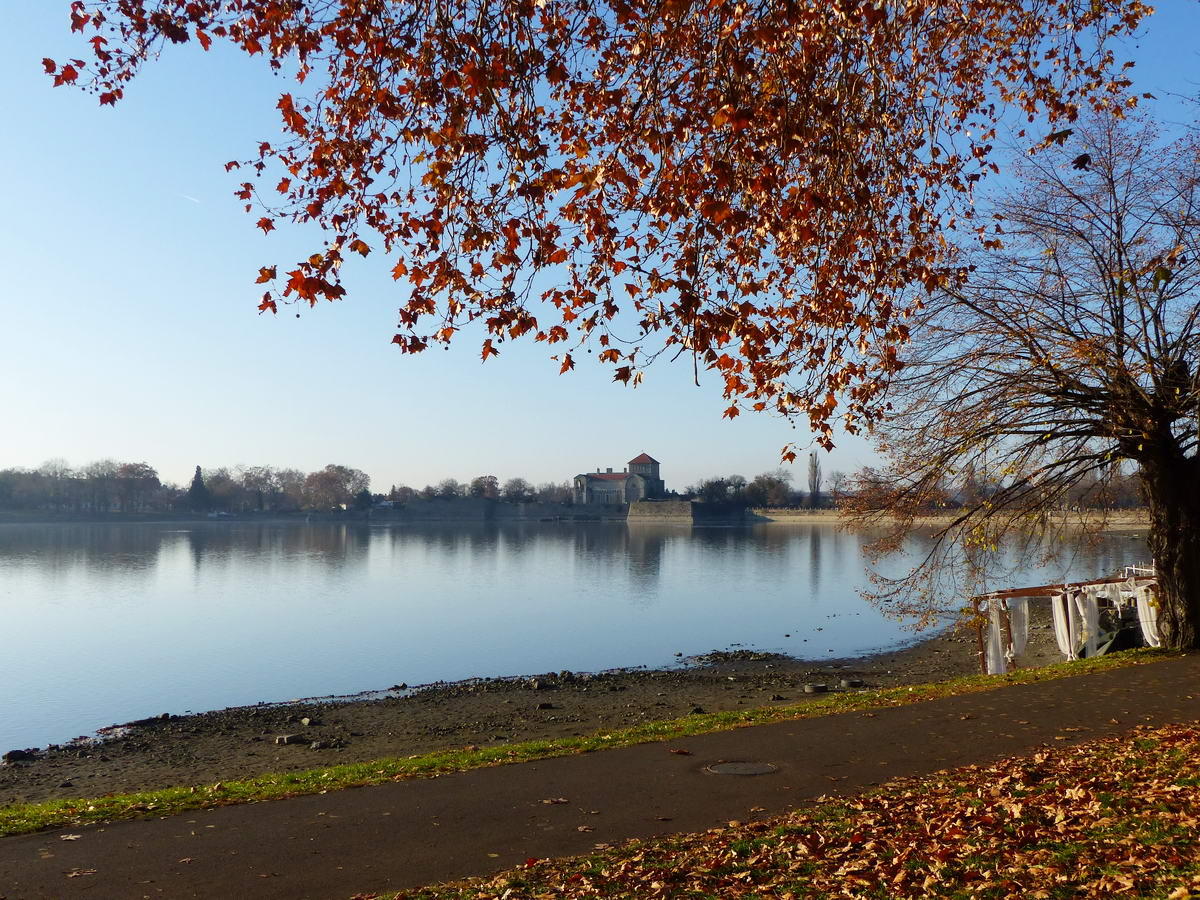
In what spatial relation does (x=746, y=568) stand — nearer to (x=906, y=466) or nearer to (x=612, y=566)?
(x=612, y=566)

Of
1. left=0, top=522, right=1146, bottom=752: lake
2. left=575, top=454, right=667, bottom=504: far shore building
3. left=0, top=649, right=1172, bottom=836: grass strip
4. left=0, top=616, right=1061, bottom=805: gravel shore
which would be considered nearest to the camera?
left=0, top=649, right=1172, bottom=836: grass strip

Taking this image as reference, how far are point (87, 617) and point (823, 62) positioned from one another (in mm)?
40022

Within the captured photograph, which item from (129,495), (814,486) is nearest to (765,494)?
(814,486)

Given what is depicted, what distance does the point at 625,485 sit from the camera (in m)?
189

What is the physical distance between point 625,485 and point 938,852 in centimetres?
18263

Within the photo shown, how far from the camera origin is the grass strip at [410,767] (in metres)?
9.23

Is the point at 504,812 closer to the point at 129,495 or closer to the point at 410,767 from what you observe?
the point at 410,767

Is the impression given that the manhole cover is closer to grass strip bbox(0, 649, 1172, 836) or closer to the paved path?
the paved path

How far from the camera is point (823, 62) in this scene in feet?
28.8

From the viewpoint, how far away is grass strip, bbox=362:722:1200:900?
5.86 metres

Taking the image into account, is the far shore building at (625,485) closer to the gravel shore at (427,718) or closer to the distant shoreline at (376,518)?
the distant shoreline at (376,518)

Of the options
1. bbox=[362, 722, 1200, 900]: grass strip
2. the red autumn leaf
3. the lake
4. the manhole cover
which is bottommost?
the lake

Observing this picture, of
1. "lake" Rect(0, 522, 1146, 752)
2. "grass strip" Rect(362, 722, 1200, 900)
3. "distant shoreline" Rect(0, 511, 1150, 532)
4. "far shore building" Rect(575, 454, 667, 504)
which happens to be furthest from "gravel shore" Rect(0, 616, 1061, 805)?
"far shore building" Rect(575, 454, 667, 504)

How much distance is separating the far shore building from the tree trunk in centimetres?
16224
